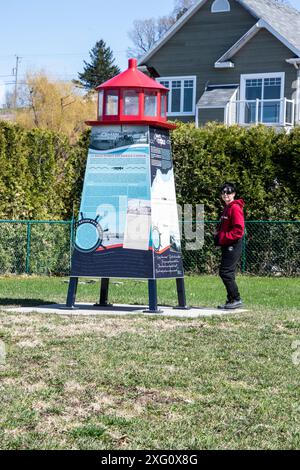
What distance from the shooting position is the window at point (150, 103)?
39.8 ft

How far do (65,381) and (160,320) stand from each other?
3744 millimetres

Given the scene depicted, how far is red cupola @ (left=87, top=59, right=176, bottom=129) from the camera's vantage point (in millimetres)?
11977

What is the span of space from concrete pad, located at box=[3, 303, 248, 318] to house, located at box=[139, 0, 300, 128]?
21.2 m

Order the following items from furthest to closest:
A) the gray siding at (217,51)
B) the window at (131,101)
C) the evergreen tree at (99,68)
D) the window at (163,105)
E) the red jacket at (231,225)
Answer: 1. the evergreen tree at (99,68)
2. the gray siding at (217,51)
3. the red jacket at (231,225)
4. the window at (163,105)
5. the window at (131,101)

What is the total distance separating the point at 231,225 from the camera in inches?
495

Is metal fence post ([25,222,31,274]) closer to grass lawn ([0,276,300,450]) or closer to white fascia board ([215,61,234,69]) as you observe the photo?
grass lawn ([0,276,300,450])

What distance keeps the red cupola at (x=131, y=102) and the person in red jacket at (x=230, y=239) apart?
1.49 metres

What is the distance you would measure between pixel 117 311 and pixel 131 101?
9.41 feet

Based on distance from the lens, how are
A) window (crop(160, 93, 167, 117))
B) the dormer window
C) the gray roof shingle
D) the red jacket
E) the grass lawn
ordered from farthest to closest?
the dormer window < the gray roof shingle < the red jacket < window (crop(160, 93, 167, 117)) < the grass lawn

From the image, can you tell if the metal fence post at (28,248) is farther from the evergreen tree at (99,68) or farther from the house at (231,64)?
the evergreen tree at (99,68)

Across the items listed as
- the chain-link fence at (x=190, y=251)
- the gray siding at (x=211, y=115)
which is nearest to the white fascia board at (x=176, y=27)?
the gray siding at (x=211, y=115)

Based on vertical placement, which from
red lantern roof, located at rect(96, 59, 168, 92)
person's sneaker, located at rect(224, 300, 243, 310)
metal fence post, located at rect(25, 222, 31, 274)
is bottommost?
person's sneaker, located at rect(224, 300, 243, 310)

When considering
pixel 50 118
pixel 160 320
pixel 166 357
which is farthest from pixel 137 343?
pixel 50 118

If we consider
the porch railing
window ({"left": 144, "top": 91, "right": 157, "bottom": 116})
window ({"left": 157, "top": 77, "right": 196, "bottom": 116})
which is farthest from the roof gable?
window ({"left": 144, "top": 91, "right": 157, "bottom": 116})
